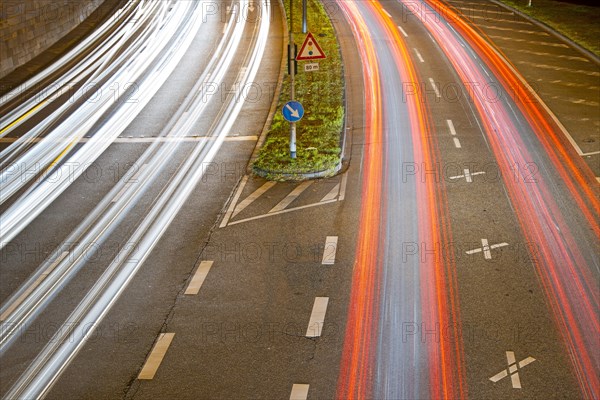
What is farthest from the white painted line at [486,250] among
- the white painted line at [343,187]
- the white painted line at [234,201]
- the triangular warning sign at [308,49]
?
the triangular warning sign at [308,49]

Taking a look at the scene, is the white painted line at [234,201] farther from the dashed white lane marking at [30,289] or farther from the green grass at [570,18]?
the green grass at [570,18]

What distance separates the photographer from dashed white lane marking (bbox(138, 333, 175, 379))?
13.6m

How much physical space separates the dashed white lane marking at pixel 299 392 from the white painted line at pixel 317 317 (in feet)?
5.50

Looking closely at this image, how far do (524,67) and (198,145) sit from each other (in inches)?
647

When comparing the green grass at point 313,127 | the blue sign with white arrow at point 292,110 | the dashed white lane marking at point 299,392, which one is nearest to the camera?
the dashed white lane marking at point 299,392

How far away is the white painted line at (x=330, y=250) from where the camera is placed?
17766 millimetres

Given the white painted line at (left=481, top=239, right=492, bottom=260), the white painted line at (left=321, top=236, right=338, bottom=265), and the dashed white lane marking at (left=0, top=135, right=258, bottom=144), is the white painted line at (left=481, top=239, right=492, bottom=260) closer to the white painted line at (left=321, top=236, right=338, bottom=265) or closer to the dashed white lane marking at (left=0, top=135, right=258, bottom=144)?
the white painted line at (left=321, top=236, right=338, bottom=265)

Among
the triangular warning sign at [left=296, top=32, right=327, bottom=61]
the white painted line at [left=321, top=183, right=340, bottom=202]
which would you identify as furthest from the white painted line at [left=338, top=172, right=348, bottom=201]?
the triangular warning sign at [left=296, top=32, right=327, bottom=61]

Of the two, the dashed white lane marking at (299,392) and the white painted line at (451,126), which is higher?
the dashed white lane marking at (299,392)

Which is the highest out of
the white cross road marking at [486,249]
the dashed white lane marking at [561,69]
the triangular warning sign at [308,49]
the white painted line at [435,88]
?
the triangular warning sign at [308,49]

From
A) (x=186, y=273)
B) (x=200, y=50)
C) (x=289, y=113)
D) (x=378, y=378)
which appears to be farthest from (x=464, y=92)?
(x=378, y=378)

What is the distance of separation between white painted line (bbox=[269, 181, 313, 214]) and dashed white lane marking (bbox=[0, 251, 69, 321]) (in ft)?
17.3

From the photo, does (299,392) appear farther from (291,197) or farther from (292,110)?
(292,110)

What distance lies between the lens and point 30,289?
16.6 metres
